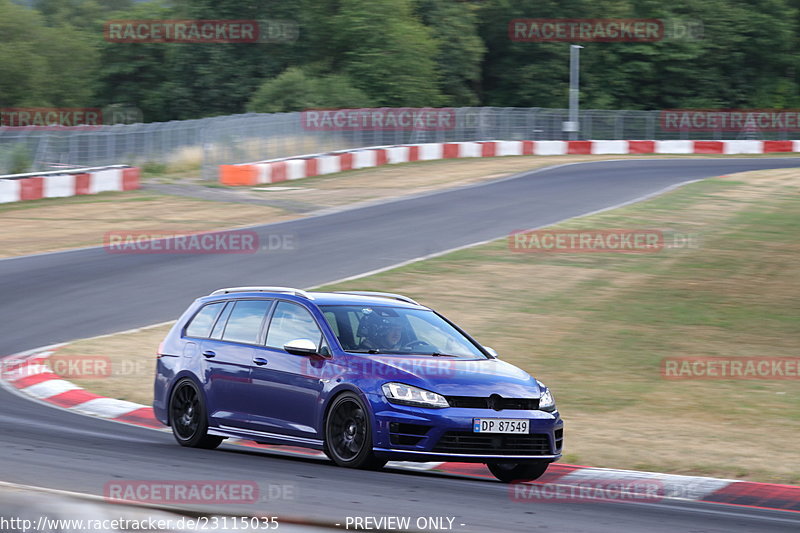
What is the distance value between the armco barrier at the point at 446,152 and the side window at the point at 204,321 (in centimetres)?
2444

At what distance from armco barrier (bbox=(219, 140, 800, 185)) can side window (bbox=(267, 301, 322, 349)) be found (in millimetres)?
25432

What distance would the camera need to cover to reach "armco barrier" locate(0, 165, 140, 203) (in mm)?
28969

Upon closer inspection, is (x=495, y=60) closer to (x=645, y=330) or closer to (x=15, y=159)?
(x=15, y=159)

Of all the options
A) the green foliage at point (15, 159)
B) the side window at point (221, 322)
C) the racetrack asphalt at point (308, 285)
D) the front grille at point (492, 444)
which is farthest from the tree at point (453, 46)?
the front grille at point (492, 444)

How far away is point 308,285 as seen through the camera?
19.5 metres

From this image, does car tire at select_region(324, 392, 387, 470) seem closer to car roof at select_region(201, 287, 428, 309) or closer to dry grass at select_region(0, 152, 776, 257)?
car roof at select_region(201, 287, 428, 309)

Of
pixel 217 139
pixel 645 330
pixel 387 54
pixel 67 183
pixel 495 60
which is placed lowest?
pixel 645 330

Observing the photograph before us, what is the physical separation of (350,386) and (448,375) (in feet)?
2.44

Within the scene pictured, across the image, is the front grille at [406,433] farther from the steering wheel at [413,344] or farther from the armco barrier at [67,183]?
the armco barrier at [67,183]

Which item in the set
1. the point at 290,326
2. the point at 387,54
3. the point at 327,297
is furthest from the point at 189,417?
the point at 387,54

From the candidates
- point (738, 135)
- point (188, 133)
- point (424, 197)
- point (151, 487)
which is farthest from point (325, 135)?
point (151, 487)

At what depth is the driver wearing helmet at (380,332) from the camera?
30.7ft

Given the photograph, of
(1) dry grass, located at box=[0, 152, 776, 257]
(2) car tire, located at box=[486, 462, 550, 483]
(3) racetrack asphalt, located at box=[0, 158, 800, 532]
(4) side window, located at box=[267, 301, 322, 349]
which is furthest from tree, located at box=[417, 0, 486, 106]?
(2) car tire, located at box=[486, 462, 550, 483]

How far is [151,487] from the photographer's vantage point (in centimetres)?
747
